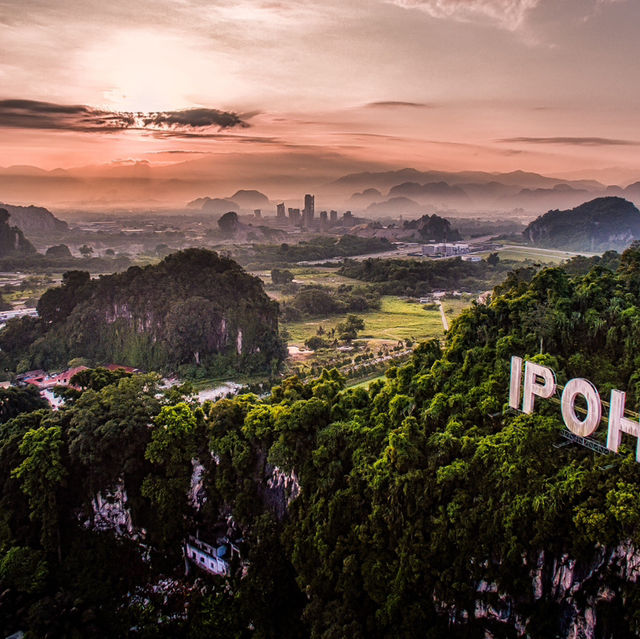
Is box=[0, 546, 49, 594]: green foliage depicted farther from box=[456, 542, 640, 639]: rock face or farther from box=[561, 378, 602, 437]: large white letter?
box=[561, 378, 602, 437]: large white letter

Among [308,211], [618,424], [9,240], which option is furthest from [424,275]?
[308,211]

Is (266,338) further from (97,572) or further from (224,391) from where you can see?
(97,572)

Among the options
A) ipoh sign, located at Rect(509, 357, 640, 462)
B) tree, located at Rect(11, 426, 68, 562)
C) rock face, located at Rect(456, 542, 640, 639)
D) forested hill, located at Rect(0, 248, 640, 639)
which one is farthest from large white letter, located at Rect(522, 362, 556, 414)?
tree, located at Rect(11, 426, 68, 562)

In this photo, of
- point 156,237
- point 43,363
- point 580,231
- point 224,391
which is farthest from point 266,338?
point 156,237

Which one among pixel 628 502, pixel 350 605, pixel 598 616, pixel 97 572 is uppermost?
pixel 628 502

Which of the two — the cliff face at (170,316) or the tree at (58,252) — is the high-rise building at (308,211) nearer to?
the tree at (58,252)

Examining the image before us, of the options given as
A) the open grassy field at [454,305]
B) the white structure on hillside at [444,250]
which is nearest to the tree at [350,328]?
the open grassy field at [454,305]
